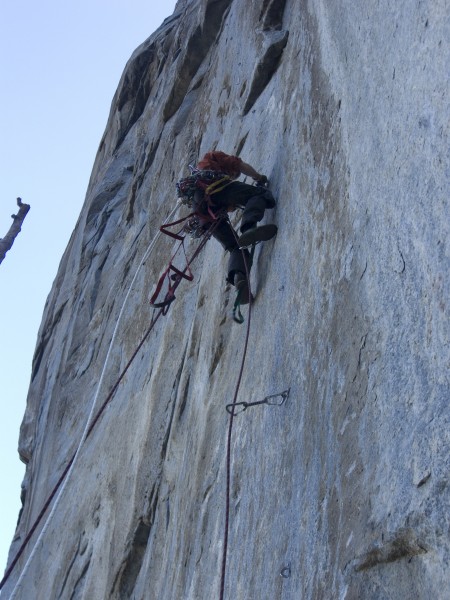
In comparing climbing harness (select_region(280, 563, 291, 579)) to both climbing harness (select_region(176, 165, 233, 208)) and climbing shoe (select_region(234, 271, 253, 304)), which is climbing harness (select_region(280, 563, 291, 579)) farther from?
climbing harness (select_region(176, 165, 233, 208))

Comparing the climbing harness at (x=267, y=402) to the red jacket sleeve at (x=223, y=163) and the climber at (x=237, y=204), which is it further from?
the red jacket sleeve at (x=223, y=163)

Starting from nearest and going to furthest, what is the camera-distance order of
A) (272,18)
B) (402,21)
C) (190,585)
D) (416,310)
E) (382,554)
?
(382,554)
(416,310)
(402,21)
(190,585)
(272,18)

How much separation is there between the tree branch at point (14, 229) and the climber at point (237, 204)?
7.10 meters

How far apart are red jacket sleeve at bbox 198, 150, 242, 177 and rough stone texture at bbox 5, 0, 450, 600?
0.21 m

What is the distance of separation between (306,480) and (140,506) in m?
2.52

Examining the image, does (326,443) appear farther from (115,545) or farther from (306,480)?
(115,545)

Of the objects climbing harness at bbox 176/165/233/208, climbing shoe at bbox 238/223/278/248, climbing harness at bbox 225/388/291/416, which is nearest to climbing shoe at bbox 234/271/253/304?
climbing shoe at bbox 238/223/278/248

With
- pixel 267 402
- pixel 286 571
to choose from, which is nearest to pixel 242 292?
pixel 267 402

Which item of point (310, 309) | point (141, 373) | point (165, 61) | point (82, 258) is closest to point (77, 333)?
point (82, 258)

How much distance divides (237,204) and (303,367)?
2087 mm

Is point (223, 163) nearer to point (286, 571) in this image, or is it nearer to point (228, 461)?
point (228, 461)

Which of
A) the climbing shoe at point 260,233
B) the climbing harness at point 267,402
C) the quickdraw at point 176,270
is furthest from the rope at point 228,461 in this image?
the quickdraw at point 176,270

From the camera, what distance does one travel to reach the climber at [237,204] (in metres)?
5.02

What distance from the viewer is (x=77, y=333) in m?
9.62
